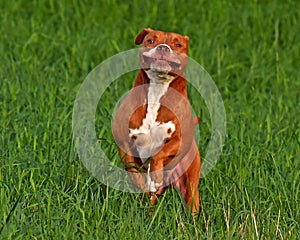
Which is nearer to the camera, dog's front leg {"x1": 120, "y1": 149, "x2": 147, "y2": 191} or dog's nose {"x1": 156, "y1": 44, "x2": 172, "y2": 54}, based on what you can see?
dog's nose {"x1": 156, "y1": 44, "x2": 172, "y2": 54}

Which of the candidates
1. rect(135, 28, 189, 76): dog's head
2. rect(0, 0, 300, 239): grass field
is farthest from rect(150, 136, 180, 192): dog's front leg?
rect(135, 28, 189, 76): dog's head

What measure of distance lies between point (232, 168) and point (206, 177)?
1.05 ft

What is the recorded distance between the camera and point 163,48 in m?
4.89

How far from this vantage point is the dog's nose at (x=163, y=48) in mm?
4891

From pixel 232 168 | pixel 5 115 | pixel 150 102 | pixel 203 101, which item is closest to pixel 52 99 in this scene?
pixel 5 115

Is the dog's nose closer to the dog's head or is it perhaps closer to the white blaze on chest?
the dog's head

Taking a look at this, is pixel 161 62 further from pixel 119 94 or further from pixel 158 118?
pixel 119 94

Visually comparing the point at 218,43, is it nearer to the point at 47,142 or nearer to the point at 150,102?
the point at 47,142

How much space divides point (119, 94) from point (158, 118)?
2473 millimetres

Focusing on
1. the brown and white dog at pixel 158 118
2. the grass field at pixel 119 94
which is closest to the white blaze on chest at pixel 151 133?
the brown and white dog at pixel 158 118

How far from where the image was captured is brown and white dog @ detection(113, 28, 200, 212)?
4.94 meters

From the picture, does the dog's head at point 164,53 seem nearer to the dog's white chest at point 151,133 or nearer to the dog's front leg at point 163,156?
the dog's white chest at point 151,133

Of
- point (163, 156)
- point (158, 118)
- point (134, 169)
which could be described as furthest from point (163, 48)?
point (134, 169)

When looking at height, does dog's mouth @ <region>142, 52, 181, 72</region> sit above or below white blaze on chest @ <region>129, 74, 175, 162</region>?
above
